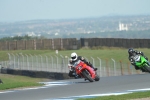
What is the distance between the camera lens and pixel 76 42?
75.2m

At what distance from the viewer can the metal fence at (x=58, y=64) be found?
3409 centimetres

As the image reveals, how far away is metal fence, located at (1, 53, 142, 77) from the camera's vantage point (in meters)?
34.1

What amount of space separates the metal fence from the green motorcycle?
594 cm

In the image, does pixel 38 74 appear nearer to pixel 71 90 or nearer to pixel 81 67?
pixel 81 67

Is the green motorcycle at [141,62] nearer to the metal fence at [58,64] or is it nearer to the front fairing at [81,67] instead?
the front fairing at [81,67]

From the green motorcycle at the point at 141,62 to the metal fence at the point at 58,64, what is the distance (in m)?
5.94

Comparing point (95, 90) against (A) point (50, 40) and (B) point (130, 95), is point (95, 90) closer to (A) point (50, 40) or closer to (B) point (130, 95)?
(B) point (130, 95)

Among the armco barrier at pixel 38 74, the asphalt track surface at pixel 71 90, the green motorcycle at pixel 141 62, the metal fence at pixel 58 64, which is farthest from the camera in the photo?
the armco barrier at pixel 38 74

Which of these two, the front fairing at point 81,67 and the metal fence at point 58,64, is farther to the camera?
the metal fence at point 58,64

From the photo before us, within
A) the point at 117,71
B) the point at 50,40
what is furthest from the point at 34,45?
→ the point at 117,71

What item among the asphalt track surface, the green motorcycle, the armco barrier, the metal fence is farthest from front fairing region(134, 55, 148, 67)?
the armco barrier

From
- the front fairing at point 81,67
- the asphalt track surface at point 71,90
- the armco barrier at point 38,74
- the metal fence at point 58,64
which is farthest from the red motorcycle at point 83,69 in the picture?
the armco barrier at point 38,74

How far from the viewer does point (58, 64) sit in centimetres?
4194

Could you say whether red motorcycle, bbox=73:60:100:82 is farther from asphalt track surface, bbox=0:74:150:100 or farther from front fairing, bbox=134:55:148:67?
front fairing, bbox=134:55:148:67
